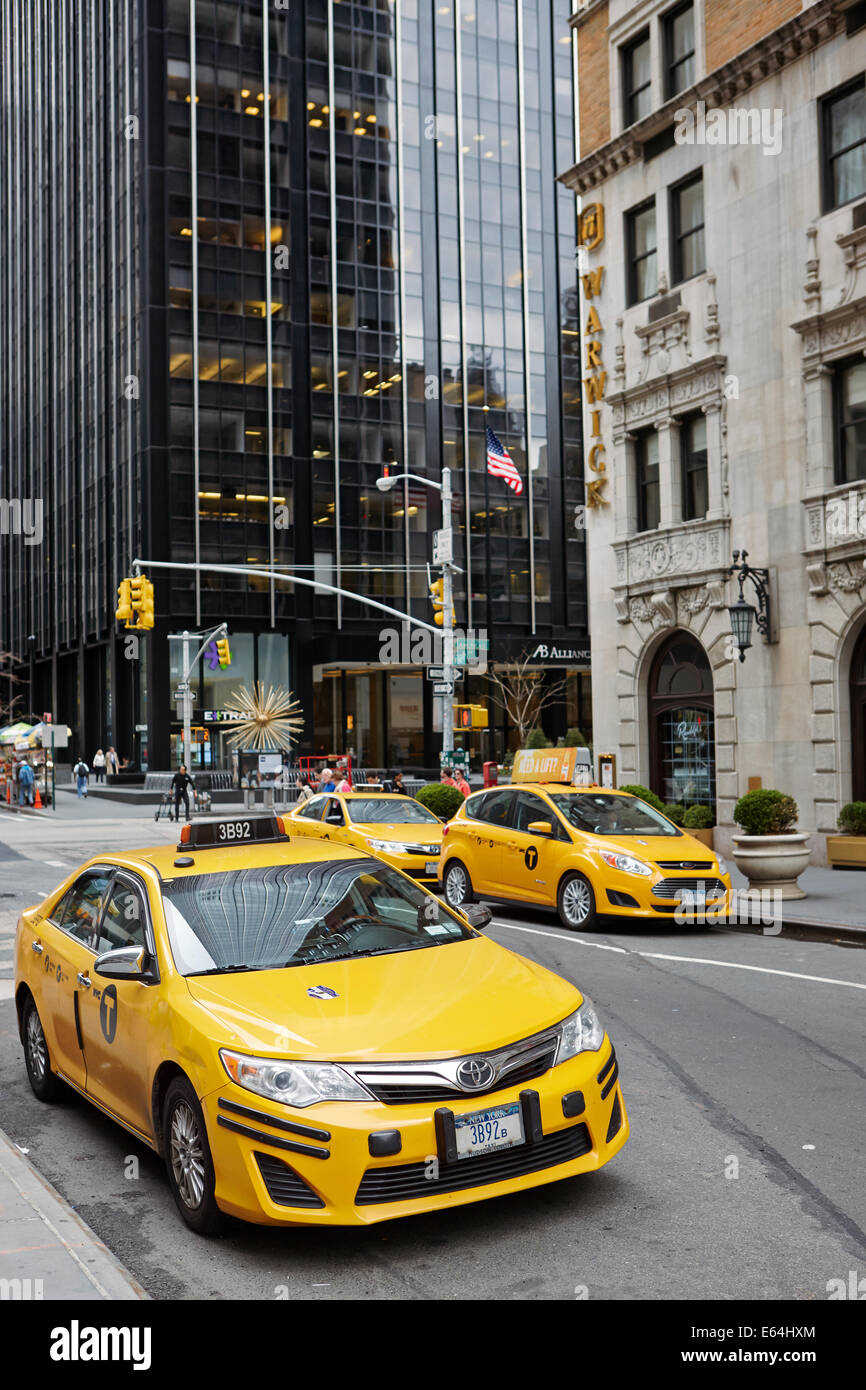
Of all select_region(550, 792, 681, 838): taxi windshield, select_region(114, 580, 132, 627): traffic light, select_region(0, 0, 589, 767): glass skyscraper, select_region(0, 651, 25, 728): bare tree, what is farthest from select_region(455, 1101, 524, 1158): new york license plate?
select_region(0, 651, 25, 728): bare tree

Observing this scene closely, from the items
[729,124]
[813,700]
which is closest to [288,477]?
[729,124]

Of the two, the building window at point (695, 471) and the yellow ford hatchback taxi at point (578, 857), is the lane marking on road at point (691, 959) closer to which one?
the yellow ford hatchback taxi at point (578, 857)

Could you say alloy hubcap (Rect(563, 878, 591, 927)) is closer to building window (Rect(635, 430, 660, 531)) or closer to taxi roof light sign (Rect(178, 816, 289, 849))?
taxi roof light sign (Rect(178, 816, 289, 849))

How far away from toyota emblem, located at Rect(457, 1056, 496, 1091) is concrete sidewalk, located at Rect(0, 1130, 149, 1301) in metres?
1.34

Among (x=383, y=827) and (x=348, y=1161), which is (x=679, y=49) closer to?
(x=383, y=827)

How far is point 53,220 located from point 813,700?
6763 cm

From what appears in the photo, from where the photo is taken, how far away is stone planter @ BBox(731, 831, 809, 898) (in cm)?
1608

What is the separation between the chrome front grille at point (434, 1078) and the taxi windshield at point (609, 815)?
31.0ft

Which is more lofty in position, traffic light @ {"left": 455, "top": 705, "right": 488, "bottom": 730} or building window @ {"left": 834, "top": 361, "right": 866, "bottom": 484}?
building window @ {"left": 834, "top": 361, "right": 866, "bottom": 484}

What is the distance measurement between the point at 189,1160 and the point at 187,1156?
22 mm

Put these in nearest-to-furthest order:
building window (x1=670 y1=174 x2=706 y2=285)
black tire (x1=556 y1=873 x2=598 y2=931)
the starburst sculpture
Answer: black tire (x1=556 y1=873 x2=598 y2=931)
building window (x1=670 y1=174 x2=706 y2=285)
the starburst sculpture

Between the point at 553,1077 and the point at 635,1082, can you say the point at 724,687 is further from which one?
the point at 553,1077

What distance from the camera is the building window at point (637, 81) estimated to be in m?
24.7

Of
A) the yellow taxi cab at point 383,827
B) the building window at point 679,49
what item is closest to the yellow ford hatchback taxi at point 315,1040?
the yellow taxi cab at point 383,827
